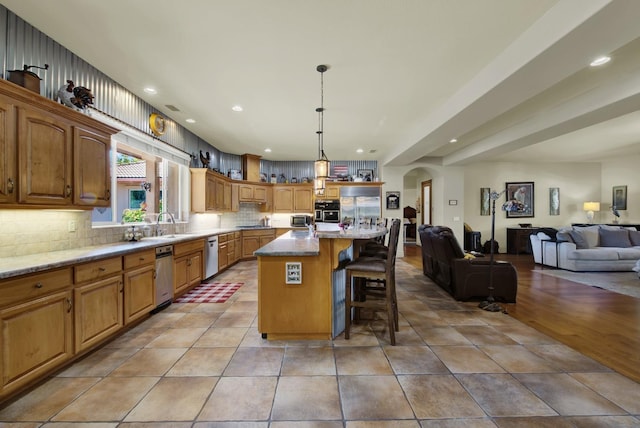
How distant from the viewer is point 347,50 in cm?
259

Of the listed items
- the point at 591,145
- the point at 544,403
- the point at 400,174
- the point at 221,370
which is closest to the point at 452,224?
the point at 400,174

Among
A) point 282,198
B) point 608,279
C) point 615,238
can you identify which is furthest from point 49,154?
point 615,238

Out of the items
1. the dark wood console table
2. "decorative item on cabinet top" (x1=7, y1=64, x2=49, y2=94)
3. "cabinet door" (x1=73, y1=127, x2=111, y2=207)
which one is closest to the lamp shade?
the dark wood console table

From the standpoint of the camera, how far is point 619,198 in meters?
7.53

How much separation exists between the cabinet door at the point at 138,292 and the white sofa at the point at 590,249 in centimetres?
749

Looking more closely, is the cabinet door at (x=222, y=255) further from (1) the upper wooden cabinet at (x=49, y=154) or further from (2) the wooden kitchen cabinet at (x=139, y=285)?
(1) the upper wooden cabinet at (x=49, y=154)

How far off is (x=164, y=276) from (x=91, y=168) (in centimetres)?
152

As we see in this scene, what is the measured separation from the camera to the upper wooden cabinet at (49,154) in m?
1.91

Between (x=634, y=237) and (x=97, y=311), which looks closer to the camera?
(x=97, y=311)

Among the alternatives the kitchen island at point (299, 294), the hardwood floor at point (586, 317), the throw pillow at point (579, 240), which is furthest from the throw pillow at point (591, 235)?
the kitchen island at point (299, 294)

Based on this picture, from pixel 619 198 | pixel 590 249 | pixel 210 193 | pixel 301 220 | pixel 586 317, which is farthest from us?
pixel 619 198

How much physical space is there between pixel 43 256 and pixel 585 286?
7130 millimetres

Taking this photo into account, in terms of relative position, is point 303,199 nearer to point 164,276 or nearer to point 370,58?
point 164,276

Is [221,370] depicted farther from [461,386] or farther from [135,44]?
[135,44]
